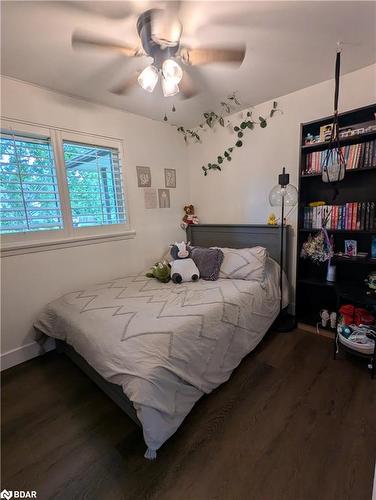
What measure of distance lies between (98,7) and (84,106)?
3.84ft

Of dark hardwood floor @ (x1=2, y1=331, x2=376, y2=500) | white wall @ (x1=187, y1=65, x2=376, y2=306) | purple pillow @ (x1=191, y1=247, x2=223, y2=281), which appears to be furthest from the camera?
purple pillow @ (x1=191, y1=247, x2=223, y2=281)

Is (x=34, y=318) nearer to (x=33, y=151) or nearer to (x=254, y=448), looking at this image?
(x=33, y=151)

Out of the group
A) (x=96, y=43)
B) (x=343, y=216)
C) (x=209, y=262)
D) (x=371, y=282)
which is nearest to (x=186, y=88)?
(x=96, y=43)

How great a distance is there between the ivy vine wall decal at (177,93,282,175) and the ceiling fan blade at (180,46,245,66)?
36.9 inches

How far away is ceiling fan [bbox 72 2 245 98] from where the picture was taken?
4.11 feet

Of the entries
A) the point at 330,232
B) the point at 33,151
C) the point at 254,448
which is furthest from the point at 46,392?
the point at 330,232

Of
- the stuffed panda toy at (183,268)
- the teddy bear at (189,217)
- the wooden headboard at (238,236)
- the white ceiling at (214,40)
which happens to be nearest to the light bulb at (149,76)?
the white ceiling at (214,40)

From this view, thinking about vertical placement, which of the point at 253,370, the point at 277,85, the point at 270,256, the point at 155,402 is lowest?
the point at 253,370

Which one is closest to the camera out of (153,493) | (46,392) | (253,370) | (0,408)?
(153,493)

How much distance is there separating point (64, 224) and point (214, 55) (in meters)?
1.86

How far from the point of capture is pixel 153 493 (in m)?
1.09

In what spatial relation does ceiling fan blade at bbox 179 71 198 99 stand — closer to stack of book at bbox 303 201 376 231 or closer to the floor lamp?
the floor lamp

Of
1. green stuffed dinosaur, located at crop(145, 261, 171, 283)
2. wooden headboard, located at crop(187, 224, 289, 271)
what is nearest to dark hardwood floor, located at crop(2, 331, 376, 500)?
green stuffed dinosaur, located at crop(145, 261, 171, 283)

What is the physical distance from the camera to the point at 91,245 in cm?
245
